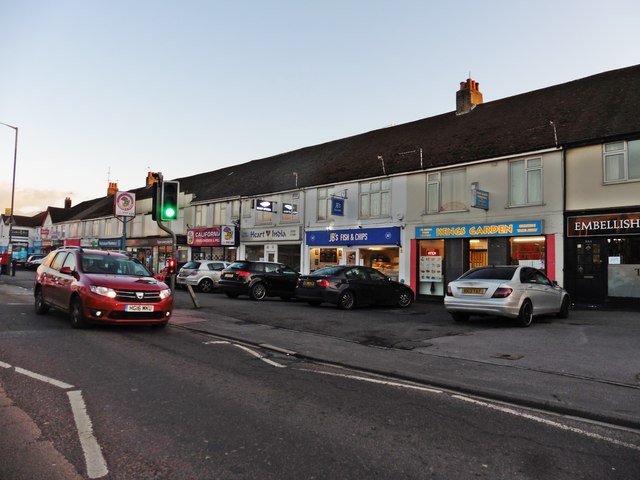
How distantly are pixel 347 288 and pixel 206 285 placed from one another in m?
10.1

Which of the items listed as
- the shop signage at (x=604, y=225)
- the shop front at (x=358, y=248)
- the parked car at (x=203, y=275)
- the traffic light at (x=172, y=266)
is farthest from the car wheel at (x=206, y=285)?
the shop signage at (x=604, y=225)

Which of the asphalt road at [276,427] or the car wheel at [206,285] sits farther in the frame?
the car wheel at [206,285]

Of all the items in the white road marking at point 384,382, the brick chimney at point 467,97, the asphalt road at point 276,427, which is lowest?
the white road marking at point 384,382

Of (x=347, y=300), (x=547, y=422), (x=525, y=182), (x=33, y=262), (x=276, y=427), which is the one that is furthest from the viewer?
(x=33, y=262)

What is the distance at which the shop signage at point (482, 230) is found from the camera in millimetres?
17953

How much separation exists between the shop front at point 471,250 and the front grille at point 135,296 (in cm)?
1356

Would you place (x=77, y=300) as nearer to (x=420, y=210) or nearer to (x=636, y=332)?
(x=636, y=332)

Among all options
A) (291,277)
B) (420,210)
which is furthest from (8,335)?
(420,210)

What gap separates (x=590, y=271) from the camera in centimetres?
1667

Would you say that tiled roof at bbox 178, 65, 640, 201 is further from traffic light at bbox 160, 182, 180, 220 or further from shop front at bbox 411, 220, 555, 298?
traffic light at bbox 160, 182, 180, 220

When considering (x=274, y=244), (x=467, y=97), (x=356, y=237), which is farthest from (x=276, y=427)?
(x=274, y=244)

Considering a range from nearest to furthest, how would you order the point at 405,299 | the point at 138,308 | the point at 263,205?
the point at 138,308
the point at 405,299
the point at 263,205

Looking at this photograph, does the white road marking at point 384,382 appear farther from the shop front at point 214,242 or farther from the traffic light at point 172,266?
the shop front at point 214,242

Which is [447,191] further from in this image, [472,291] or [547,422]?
[547,422]
